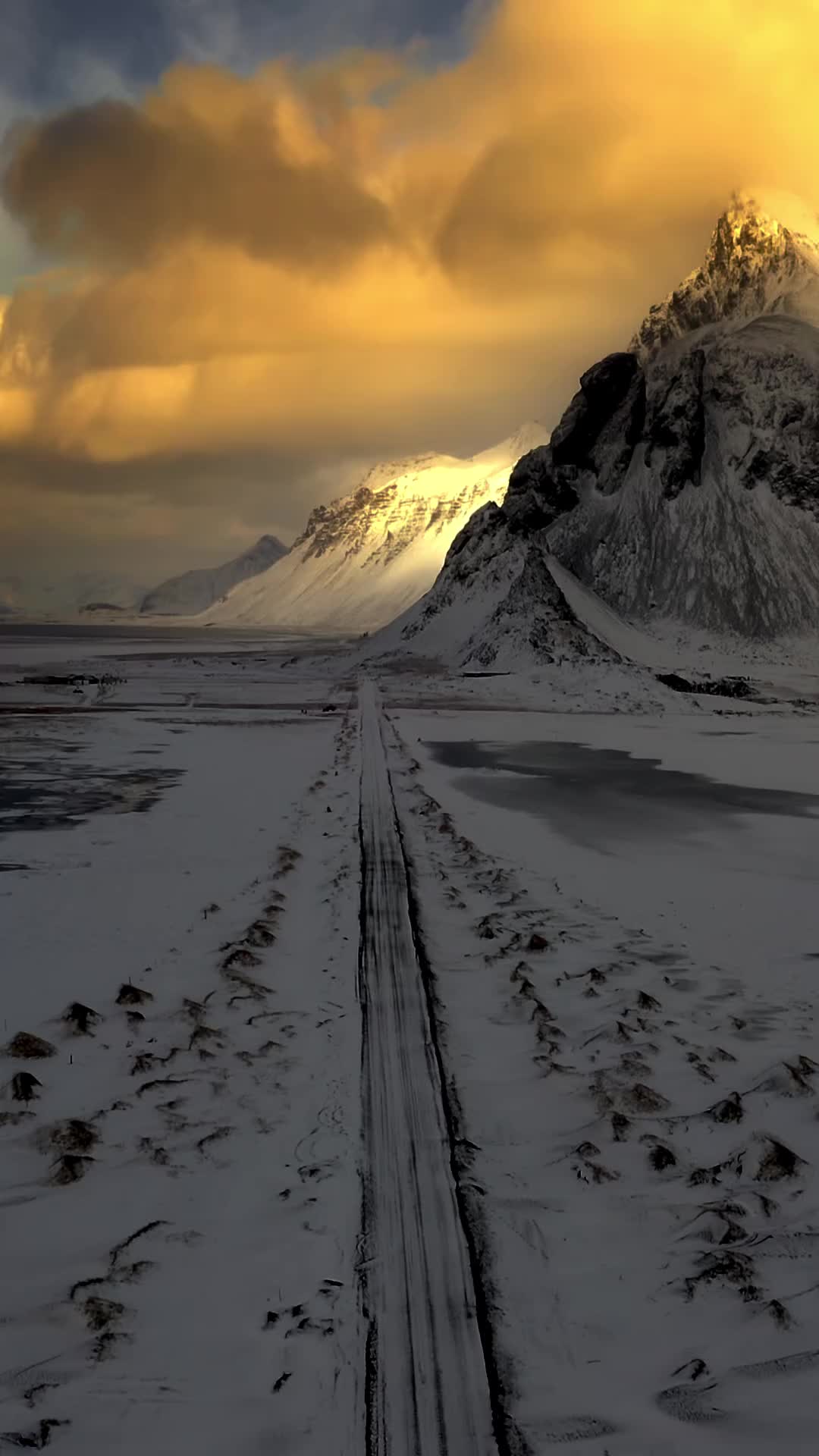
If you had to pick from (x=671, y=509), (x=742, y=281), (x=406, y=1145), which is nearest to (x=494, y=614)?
(x=671, y=509)

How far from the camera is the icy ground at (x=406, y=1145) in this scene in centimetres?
371

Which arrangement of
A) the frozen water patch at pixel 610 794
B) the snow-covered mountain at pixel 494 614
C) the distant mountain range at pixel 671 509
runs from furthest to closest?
the distant mountain range at pixel 671 509
the snow-covered mountain at pixel 494 614
the frozen water patch at pixel 610 794

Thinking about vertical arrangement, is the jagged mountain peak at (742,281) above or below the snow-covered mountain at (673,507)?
above

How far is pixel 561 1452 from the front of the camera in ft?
11.2

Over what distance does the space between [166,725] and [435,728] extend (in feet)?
29.8

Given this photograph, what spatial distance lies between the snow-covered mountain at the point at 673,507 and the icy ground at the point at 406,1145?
69171 mm

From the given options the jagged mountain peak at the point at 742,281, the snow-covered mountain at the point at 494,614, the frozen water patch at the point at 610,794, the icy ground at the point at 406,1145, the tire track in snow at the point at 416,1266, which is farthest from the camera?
the jagged mountain peak at the point at 742,281

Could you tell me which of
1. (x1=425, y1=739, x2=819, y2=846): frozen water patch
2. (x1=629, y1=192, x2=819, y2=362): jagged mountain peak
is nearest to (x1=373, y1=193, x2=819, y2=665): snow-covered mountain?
(x1=629, y1=192, x2=819, y2=362): jagged mountain peak

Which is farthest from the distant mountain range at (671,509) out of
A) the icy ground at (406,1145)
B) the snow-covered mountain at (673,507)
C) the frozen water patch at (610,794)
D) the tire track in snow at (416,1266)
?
the tire track in snow at (416,1266)

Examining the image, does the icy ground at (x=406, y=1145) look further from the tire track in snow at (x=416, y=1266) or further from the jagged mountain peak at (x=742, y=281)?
the jagged mountain peak at (x=742, y=281)

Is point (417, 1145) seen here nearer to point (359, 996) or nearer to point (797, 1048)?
point (359, 996)

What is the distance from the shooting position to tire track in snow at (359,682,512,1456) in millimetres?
3561

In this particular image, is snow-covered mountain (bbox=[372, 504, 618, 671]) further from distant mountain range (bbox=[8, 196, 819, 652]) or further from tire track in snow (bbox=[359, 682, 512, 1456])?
tire track in snow (bbox=[359, 682, 512, 1456])

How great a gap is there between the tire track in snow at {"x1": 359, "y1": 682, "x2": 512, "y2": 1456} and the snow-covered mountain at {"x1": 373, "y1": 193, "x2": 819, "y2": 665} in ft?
240
